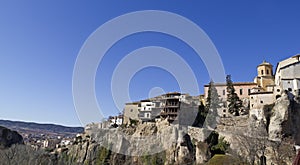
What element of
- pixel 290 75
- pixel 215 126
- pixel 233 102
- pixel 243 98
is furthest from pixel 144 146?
pixel 290 75

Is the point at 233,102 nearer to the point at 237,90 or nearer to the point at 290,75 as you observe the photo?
the point at 237,90

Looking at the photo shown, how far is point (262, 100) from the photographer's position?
34312mm

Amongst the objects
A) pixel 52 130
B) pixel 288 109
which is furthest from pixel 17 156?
pixel 52 130

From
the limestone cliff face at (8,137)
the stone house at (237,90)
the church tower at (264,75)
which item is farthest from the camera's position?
the limestone cliff face at (8,137)

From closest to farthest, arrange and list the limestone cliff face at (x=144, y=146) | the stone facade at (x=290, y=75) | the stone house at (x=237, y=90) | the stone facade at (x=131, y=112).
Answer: the limestone cliff face at (x=144, y=146) → the stone facade at (x=290, y=75) → the stone house at (x=237, y=90) → the stone facade at (x=131, y=112)

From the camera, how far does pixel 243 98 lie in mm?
39250

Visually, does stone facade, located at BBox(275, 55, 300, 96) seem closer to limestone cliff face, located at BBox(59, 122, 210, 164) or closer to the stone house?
the stone house

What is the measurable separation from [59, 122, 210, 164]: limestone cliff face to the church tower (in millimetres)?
15119

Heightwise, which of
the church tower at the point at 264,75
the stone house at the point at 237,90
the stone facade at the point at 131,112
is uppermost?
the church tower at the point at 264,75

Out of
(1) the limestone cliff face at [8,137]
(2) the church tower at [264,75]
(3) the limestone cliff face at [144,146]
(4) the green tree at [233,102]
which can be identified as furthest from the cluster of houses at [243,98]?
(1) the limestone cliff face at [8,137]

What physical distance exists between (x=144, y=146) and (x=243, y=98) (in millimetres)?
17012

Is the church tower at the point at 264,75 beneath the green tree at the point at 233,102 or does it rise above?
above

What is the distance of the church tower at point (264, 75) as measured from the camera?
39997mm

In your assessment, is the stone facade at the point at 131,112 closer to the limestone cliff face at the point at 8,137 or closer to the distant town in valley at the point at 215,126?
the distant town in valley at the point at 215,126
